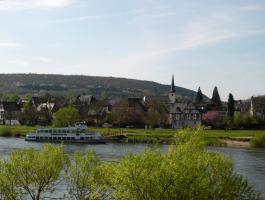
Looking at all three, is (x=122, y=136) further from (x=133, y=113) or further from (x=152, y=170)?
(x=152, y=170)

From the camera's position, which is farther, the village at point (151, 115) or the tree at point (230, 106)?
the tree at point (230, 106)

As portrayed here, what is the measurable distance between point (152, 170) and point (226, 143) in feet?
281

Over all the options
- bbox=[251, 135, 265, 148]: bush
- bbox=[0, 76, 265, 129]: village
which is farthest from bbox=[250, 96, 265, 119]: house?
bbox=[251, 135, 265, 148]: bush

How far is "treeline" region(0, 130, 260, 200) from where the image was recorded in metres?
30.2

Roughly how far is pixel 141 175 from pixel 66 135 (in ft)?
Result: 321

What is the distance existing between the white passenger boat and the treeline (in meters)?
80.2

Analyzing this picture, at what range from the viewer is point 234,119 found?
155 meters

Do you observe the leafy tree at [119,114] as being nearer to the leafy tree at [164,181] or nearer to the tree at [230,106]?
the tree at [230,106]

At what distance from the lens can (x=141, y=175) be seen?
30.1 meters

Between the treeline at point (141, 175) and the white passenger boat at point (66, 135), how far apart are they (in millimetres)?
80227

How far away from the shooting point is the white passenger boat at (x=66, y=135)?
12344cm

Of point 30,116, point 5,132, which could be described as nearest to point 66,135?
point 5,132

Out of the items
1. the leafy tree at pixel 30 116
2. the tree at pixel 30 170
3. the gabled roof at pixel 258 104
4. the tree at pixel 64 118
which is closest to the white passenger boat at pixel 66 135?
the tree at pixel 64 118

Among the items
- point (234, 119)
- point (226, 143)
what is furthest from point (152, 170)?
point (234, 119)
